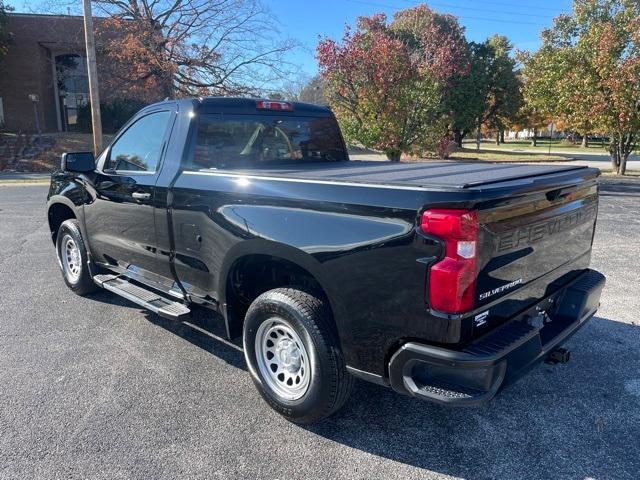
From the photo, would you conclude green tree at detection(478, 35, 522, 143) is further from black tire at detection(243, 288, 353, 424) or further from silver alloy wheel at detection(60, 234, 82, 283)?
black tire at detection(243, 288, 353, 424)

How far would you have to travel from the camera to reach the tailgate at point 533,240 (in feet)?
7.73

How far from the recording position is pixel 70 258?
18.0ft

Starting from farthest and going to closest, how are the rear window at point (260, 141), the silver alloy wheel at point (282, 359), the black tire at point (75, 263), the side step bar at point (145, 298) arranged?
1. the black tire at point (75, 263)
2. the rear window at point (260, 141)
3. the side step bar at point (145, 298)
4. the silver alloy wheel at point (282, 359)

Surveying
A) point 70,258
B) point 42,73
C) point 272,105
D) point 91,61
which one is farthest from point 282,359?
point 42,73

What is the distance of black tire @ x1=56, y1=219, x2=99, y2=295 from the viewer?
5.03 meters

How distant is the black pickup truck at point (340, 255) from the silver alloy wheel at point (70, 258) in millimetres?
1053

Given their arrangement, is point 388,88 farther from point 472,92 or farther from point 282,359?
point 472,92

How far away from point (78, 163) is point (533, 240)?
3976 mm

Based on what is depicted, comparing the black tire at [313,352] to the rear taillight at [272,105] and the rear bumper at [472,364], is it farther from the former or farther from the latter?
the rear taillight at [272,105]

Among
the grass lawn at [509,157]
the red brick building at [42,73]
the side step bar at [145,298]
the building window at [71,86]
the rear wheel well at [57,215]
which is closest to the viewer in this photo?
the side step bar at [145,298]

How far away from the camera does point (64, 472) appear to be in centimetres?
260

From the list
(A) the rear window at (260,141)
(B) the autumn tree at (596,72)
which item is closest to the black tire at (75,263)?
(A) the rear window at (260,141)

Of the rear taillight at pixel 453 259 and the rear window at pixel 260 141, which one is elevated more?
the rear window at pixel 260 141

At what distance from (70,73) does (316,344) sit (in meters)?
36.6
